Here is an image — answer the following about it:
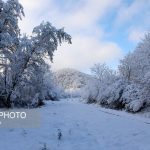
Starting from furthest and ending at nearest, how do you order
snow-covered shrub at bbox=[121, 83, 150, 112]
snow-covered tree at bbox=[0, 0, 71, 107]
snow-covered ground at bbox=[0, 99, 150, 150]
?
snow-covered shrub at bbox=[121, 83, 150, 112] → snow-covered tree at bbox=[0, 0, 71, 107] → snow-covered ground at bbox=[0, 99, 150, 150]

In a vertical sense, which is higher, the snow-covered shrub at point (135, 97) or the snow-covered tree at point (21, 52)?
the snow-covered tree at point (21, 52)

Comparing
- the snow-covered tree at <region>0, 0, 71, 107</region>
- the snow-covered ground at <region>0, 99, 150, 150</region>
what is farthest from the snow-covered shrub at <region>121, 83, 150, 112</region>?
the snow-covered ground at <region>0, 99, 150, 150</region>

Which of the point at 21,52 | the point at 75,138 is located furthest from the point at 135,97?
the point at 75,138

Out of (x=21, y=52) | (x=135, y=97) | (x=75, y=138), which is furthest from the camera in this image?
(x=135, y=97)

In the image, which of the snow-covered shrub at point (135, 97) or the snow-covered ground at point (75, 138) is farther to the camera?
the snow-covered shrub at point (135, 97)

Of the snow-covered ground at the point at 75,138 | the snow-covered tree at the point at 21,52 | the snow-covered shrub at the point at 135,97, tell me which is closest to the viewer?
the snow-covered ground at the point at 75,138

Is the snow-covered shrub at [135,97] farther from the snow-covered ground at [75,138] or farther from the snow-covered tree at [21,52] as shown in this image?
the snow-covered ground at [75,138]

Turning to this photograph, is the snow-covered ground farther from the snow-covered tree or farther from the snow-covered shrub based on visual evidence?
the snow-covered shrub

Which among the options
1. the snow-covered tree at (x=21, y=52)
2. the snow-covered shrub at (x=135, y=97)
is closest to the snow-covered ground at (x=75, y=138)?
the snow-covered tree at (x=21, y=52)

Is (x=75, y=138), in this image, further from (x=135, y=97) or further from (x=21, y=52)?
(x=135, y=97)

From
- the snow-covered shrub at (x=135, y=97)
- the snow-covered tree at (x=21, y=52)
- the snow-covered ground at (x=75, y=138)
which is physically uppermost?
the snow-covered tree at (x=21, y=52)

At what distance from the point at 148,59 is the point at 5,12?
53.6 ft

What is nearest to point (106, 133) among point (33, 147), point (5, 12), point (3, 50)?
point (33, 147)

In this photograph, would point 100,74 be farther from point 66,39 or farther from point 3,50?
point 3,50
